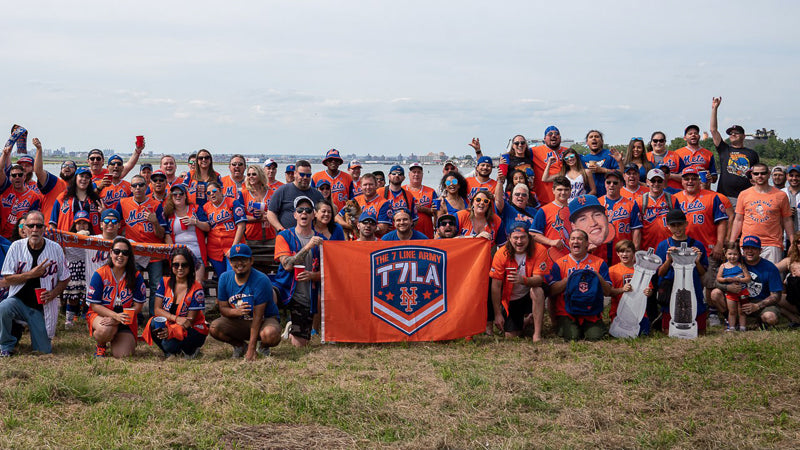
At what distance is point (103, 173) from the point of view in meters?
11.5

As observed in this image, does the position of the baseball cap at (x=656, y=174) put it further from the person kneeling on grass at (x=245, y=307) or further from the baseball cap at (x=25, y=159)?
the baseball cap at (x=25, y=159)

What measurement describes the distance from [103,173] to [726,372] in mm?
9245

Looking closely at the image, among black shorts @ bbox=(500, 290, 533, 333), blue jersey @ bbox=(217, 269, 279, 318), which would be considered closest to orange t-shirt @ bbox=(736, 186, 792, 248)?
black shorts @ bbox=(500, 290, 533, 333)

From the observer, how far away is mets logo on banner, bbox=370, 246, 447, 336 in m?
9.04

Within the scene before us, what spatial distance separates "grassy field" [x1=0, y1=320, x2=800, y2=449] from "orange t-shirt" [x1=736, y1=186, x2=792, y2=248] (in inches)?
83.6

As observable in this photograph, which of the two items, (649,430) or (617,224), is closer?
(649,430)

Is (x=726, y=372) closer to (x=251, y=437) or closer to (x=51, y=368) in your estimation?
(x=251, y=437)

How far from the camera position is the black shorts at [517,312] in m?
9.26

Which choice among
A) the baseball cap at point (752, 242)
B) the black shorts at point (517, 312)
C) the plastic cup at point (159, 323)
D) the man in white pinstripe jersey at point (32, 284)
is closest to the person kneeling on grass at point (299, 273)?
the plastic cup at point (159, 323)

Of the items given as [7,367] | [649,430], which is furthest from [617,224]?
[7,367]

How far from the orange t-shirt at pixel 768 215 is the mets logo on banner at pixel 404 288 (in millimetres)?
4618

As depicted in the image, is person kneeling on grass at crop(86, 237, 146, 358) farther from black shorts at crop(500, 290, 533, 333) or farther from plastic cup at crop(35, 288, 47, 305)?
black shorts at crop(500, 290, 533, 333)

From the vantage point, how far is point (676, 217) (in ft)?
30.3

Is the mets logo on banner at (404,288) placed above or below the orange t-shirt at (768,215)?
below
